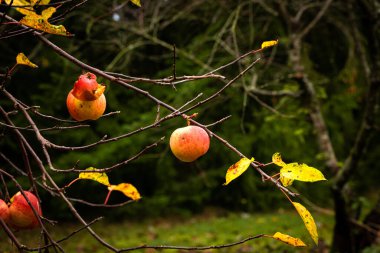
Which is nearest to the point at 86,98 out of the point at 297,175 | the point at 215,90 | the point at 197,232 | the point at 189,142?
the point at 189,142

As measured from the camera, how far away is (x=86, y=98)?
1081 millimetres

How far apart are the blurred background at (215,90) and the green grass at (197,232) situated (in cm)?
18

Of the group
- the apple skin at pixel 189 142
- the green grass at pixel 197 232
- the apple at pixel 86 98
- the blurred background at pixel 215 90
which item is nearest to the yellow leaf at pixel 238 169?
the apple skin at pixel 189 142

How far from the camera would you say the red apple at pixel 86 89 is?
1067mm

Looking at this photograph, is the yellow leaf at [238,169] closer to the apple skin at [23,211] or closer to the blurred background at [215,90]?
the apple skin at [23,211]

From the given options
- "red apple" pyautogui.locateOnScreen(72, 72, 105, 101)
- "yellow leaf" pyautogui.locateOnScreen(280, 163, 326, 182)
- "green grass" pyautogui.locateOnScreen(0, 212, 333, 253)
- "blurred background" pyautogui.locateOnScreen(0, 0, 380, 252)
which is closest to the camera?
"yellow leaf" pyautogui.locateOnScreen(280, 163, 326, 182)

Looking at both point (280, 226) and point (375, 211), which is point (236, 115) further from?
point (375, 211)

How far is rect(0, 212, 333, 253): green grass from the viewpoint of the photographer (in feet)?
15.0

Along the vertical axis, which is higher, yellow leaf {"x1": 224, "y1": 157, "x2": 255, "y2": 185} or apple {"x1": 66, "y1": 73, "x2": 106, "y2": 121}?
apple {"x1": 66, "y1": 73, "x2": 106, "y2": 121}

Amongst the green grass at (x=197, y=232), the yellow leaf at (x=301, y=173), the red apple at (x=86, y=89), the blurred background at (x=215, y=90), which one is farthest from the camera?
the green grass at (x=197, y=232)

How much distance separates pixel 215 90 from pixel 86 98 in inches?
129


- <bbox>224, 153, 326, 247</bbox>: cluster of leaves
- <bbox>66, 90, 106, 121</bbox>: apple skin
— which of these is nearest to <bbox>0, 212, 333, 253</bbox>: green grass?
<bbox>66, 90, 106, 121</bbox>: apple skin

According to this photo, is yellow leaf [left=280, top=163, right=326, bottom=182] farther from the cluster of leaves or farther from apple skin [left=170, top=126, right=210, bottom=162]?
apple skin [left=170, top=126, right=210, bottom=162]

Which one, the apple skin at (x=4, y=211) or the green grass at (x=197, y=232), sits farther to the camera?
the green grass at (x=197, y=232)
